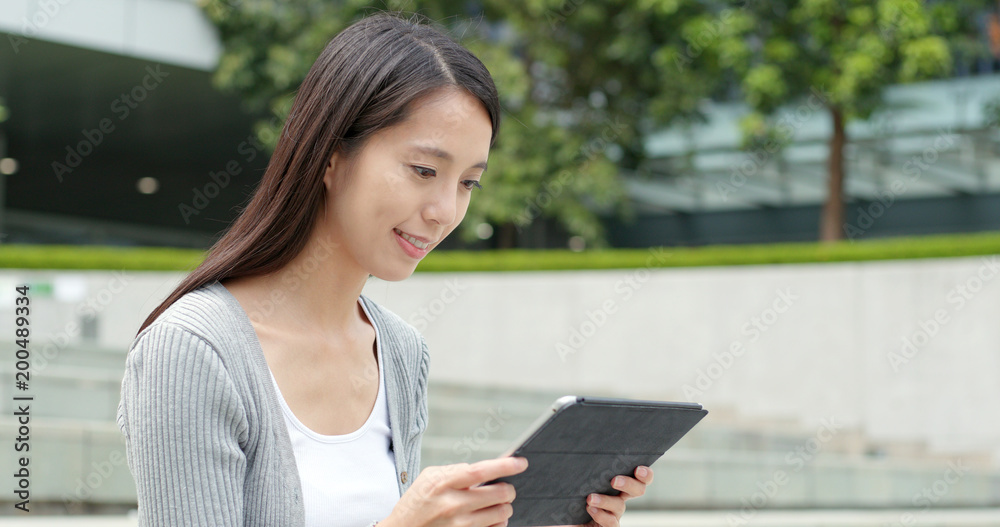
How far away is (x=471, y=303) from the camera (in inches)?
437

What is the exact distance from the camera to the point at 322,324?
1729 mm

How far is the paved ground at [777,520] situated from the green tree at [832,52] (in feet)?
18.3

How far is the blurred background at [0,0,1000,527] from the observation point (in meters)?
7.19

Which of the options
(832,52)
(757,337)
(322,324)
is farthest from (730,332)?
(322,324)

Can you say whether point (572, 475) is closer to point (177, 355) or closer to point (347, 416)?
point (347, 416)

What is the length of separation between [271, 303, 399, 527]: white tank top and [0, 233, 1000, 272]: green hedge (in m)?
8.02

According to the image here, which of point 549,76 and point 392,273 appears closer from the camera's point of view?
point 392,273

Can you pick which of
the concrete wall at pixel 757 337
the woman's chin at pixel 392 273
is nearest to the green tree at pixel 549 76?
the concrete wall at pixel 757 337

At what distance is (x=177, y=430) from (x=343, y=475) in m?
0.33

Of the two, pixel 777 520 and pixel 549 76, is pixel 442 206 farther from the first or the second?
pixel 549 76

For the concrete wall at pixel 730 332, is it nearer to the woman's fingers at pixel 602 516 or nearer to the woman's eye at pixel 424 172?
the woman's fingers at pixel 602 516

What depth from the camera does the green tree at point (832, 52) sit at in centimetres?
1059

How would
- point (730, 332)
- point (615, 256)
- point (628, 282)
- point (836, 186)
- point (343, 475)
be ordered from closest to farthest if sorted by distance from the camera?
point (343, 475) < point (730, 332) < point (628, 282) < point (615, 256) < point (836, 186)

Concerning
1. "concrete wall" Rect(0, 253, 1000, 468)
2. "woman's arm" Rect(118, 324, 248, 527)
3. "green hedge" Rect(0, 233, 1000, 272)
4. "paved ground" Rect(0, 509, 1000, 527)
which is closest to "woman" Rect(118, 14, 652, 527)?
"woman's arm" Rect(118, 324, 248, 527)
